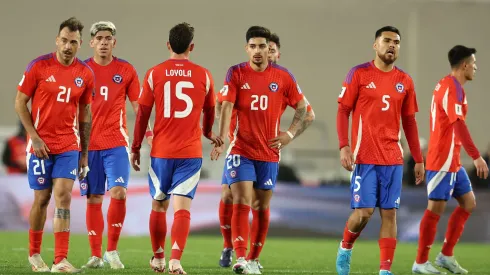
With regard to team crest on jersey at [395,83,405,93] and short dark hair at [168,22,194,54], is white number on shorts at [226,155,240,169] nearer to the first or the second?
short dark hair at [168,22,194,54]

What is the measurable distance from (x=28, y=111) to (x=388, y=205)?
3224mm

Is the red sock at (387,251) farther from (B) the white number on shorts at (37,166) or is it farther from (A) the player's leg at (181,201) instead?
(B) the white number on shorts at (37,166)

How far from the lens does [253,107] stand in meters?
9.24

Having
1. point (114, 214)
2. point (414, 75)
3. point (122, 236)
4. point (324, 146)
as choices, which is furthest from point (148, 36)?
point (114, 214)

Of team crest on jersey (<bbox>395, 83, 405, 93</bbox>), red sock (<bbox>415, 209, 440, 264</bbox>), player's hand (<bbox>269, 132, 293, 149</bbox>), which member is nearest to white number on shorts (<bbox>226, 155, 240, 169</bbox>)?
player's hand (<bbox>269, 132, 293, 149</bbox>)

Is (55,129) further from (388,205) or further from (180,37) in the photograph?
(388,205)

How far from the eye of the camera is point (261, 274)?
905 cm

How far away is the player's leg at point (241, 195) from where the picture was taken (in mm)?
9000

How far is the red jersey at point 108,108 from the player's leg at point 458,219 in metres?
3.73

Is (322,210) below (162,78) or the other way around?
below

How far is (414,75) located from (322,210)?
27.9 feet

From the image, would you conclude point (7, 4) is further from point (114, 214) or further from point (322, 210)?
point (114, 214)

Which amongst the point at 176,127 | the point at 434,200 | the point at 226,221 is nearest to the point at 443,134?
the point at 434,200

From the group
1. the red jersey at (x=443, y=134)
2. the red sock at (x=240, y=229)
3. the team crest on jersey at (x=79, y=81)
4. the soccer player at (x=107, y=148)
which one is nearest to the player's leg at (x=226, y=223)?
the red sock at (x=240, y=229)
